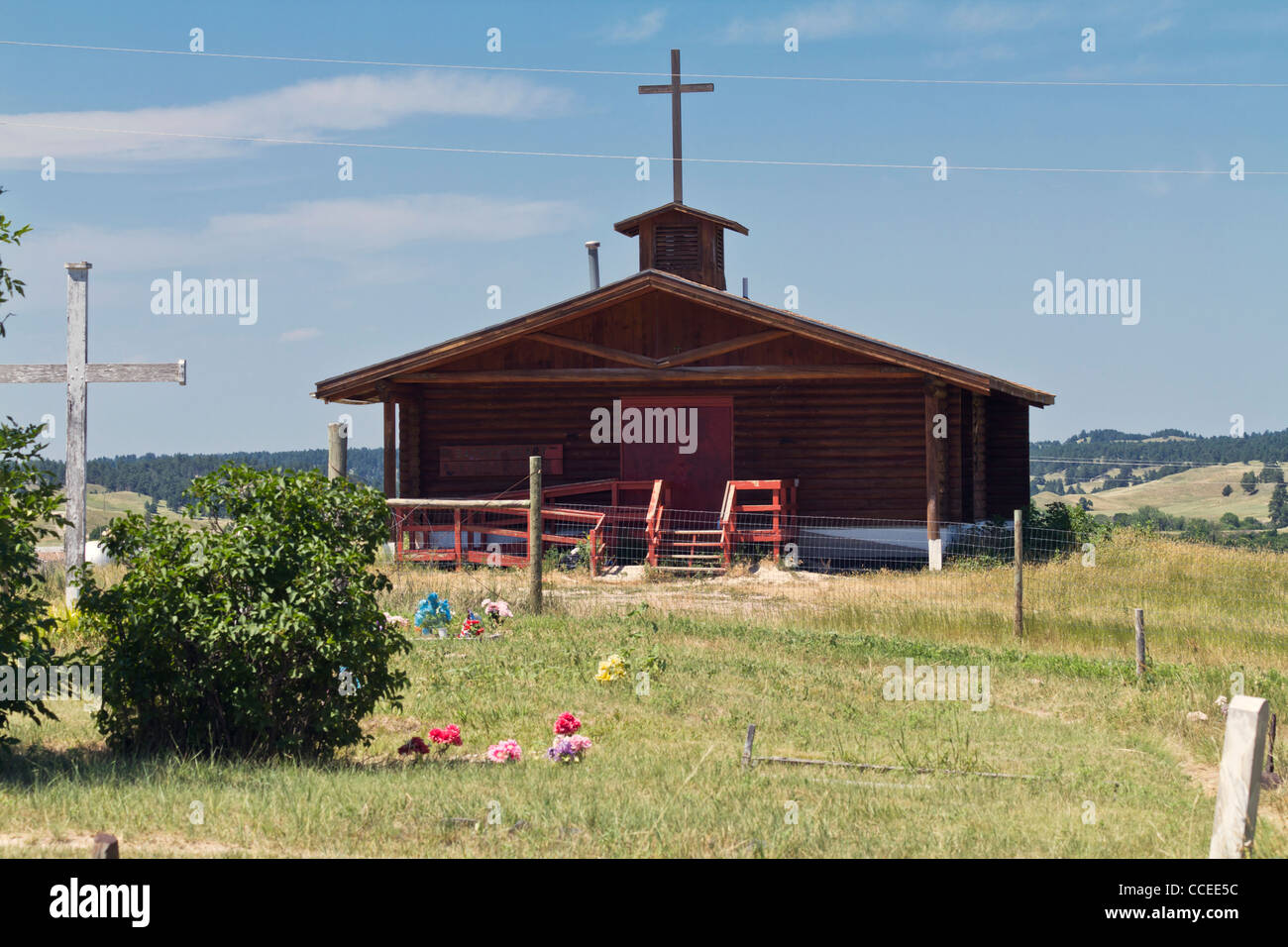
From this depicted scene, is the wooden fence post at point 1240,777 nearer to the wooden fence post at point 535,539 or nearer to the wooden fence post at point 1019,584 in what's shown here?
the wooden fence post at point 1019,584

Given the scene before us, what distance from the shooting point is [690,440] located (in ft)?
74.3

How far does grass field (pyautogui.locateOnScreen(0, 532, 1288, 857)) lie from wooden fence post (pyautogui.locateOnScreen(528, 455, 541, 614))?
288 mm

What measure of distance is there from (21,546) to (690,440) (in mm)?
15946

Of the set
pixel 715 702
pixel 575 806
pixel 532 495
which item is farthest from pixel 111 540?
pixel 532 495

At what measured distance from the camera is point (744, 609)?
610 inches

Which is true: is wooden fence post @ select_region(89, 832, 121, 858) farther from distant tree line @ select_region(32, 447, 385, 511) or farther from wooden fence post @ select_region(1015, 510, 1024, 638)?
distant tree line @ select_region(32, 447, 385, 511)

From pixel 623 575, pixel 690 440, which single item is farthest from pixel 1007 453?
pixel 623 575

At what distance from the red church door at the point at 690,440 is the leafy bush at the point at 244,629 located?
48.2 ft

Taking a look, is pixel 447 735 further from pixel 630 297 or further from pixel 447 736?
pixel 630 297

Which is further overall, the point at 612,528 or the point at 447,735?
the point at 612,528

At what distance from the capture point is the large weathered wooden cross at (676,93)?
26141 millimetres

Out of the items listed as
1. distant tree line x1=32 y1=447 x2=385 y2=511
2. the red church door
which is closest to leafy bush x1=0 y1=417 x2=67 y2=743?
the red church door

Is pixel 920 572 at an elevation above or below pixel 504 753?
above

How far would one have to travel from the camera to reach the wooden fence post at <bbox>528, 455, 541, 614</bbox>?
14203 mm
